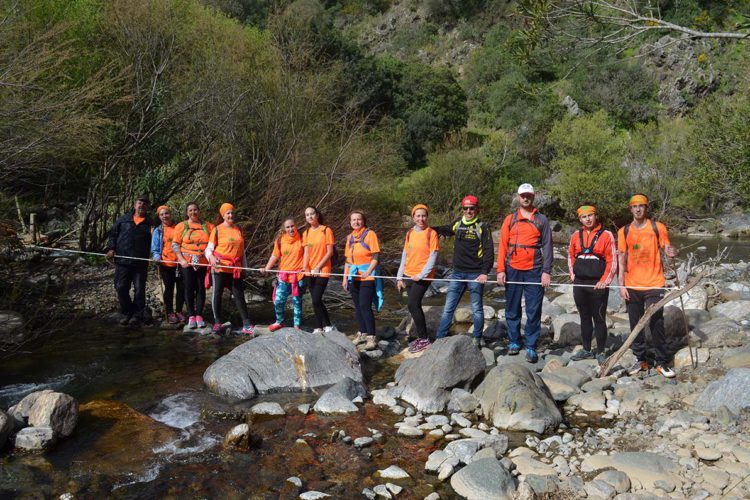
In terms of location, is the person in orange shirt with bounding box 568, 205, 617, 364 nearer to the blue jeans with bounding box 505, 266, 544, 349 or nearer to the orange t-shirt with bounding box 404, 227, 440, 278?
the blue jeans with bounding box 505, 266, 544, 349

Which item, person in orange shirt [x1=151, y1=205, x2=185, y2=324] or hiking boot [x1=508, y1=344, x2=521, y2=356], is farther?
person in orange shirt [x1=151, y1=205, x2=185, y2=324]

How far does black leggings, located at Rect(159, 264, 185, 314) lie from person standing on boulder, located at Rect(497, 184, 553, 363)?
5.33 metres

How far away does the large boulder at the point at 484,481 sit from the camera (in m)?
4.41

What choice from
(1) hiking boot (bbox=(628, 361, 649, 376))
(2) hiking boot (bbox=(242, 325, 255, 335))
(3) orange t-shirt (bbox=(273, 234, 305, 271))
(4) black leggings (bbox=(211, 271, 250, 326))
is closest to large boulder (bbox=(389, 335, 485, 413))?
(1) hiking boot (bbox=(628, 361, 649, 376))

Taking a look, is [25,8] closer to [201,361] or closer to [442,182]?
[201,361]

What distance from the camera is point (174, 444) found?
5414mm

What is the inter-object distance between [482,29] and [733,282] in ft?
179

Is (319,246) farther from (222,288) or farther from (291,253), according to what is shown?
(222,288)

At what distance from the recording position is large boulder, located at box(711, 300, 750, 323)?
9.34m

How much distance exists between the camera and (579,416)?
5.99 metres

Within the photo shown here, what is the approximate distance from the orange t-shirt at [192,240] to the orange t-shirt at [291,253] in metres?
1.32

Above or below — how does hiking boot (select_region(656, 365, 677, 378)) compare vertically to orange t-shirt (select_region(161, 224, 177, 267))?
below

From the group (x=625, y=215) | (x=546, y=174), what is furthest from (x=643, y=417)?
(x=546, y=174)

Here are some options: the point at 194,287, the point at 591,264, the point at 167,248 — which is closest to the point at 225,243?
the point at 194,287
